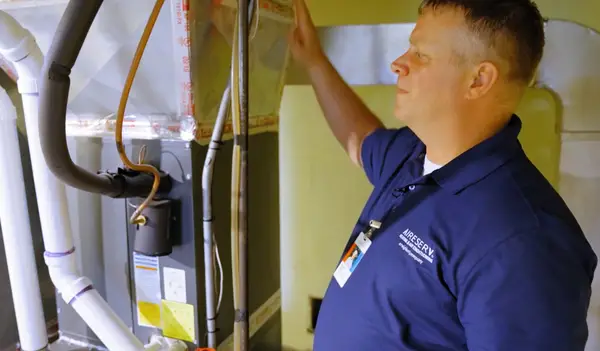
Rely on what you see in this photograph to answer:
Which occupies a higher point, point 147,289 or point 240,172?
point 240,172

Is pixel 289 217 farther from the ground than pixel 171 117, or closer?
closer

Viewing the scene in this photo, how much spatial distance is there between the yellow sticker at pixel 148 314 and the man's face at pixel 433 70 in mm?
732

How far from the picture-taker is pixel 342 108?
1.40 meters

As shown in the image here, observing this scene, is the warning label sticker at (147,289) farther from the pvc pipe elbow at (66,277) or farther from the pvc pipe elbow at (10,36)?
the pvc pipe elbow at (10,36)

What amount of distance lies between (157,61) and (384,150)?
0.57 m

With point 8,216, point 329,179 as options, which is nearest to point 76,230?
point 8,216

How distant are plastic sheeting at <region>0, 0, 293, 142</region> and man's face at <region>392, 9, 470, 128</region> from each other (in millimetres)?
357

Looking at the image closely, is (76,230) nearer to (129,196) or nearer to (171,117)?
(129,196)

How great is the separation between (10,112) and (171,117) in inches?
15.7

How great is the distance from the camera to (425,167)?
1.11m

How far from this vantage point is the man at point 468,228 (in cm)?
84

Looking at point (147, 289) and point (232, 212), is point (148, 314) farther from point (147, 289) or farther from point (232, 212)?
point (232, 212)

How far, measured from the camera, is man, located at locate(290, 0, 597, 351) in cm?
84

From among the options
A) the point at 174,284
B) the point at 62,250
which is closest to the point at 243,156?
the point at 174,284
